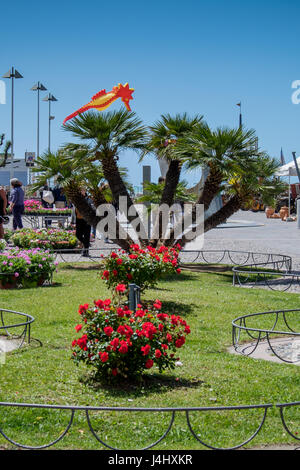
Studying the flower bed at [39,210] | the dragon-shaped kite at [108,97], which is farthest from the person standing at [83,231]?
the flower bed at [39,210]

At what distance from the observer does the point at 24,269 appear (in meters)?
10.7

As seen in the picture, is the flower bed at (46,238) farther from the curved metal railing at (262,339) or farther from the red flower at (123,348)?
the red flower at (123,348)

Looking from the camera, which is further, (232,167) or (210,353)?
(232,167)

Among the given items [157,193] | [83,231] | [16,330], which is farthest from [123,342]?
[83,231]

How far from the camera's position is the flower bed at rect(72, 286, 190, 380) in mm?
5102

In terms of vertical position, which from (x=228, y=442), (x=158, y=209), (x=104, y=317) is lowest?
(x=228, y=442)

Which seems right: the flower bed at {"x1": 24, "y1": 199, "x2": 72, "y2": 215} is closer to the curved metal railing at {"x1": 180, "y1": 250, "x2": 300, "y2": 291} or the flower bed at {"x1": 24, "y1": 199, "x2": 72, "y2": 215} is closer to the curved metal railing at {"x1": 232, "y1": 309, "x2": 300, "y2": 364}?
the curved metal railing at {"x1": 180, "y1": 250, "x2": 300, "y2": 291}

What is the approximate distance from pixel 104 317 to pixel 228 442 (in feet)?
5.45

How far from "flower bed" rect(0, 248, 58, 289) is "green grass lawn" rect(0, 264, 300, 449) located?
2143 mm

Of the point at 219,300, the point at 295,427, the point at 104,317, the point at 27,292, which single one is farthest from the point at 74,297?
the point at 295,427

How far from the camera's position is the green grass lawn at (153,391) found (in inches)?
165

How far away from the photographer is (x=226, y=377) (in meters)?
5.59

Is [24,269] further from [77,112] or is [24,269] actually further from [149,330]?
[149,330]
